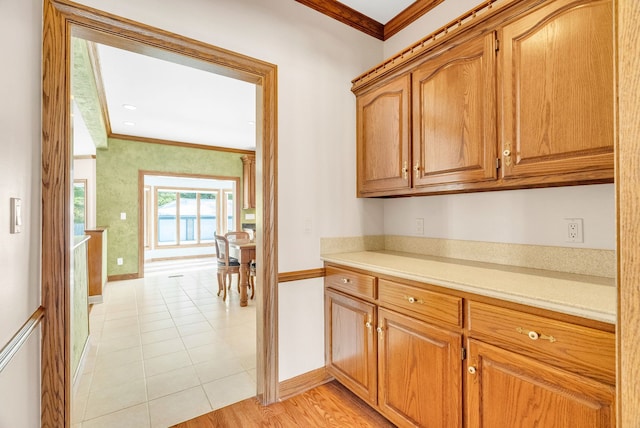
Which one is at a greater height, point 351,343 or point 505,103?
point 505,103

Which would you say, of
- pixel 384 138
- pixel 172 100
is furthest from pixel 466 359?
pixel 172 100

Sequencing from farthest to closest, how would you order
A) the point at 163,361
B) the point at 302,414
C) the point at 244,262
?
1. the point at 244,262
2. the point at 163,361
3. the point at 302,414

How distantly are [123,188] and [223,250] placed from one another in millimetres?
2581

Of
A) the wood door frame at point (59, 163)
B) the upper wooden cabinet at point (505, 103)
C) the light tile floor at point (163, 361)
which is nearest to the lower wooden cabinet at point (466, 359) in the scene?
the upper wooden cabinet at point (505, 103)

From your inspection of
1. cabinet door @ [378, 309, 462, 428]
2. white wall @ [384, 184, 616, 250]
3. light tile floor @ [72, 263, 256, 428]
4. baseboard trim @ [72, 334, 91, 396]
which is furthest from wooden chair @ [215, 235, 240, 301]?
cabinet door @ [378, 309, 462, 428]

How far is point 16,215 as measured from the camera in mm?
970

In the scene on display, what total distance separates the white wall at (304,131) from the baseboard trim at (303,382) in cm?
4

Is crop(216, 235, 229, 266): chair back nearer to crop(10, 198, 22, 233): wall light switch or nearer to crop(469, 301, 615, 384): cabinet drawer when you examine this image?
crop(10, 198, 22, 233): wall light switch

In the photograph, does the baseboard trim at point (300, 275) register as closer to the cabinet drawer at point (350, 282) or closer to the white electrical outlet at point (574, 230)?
the cabinet drawer at point (350, 282)

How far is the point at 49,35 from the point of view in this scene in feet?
4.26

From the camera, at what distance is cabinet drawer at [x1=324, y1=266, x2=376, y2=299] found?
5.68 ft

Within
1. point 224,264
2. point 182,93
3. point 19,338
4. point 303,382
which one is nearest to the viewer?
point 19,338

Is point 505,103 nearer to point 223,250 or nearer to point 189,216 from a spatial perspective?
point 223,250

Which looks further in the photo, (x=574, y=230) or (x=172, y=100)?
(x=172, y=100)
